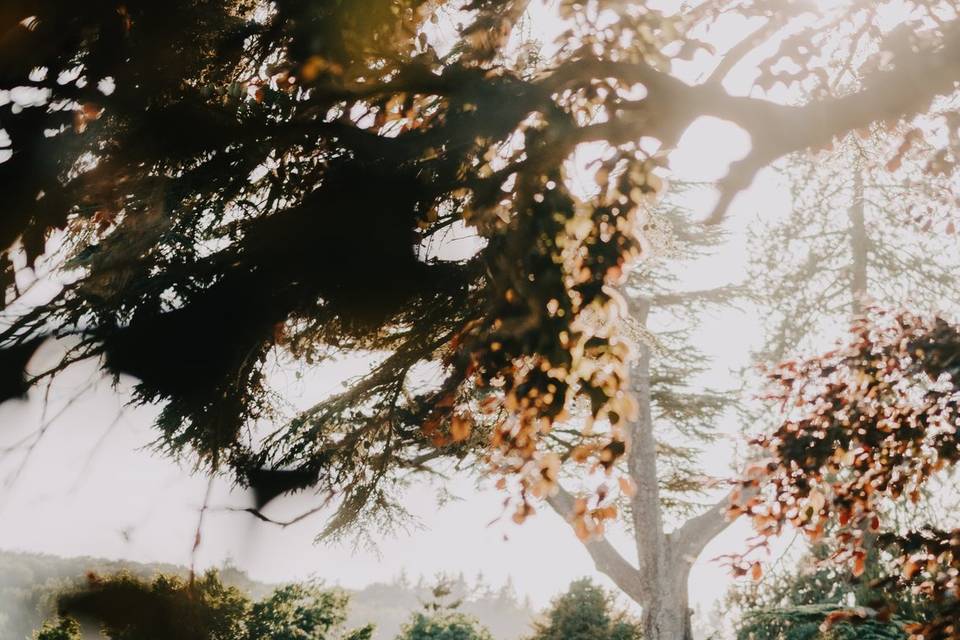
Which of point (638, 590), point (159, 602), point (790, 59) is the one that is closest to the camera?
point (159, 602)

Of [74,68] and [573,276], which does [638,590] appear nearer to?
[573,276]

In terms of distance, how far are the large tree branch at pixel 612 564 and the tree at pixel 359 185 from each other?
32.1ft

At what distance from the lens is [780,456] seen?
3.88 meters

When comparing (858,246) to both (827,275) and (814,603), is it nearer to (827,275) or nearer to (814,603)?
(827,275)

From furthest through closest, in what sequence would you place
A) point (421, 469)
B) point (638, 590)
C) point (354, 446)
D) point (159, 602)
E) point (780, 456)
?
point (638, 590)
point (421, 469)
point (354, 446)
point (780, 456)
point (159, 602)

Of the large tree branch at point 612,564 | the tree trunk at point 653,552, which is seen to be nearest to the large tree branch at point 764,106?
the tree trunk at point 653,552

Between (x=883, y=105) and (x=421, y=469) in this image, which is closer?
(x=883, y=105)

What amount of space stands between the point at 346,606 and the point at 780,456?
1089 centimetres

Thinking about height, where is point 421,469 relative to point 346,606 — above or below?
above

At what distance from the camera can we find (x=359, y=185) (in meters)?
3.06

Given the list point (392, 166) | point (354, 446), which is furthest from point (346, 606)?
point (392, 166)

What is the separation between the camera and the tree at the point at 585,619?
39.3 feet

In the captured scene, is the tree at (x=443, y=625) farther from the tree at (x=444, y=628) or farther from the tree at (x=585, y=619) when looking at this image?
the tree at (x=585, y=619)

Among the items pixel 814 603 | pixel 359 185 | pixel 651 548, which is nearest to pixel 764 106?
pixel 359 185
